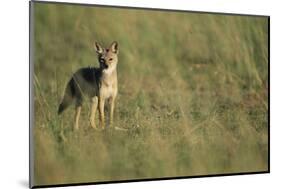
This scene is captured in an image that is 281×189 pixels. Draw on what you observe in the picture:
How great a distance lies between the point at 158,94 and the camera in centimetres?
529

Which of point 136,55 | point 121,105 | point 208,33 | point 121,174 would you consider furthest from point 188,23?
point 121,174

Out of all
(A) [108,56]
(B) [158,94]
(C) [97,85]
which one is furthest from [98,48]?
(B) [158,94]

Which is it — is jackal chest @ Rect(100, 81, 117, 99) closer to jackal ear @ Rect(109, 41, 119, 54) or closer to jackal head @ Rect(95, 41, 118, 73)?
jackal head @ Rect(95, 41, 118, 73)

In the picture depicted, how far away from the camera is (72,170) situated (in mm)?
4969

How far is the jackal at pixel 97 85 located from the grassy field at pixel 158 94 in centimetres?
6

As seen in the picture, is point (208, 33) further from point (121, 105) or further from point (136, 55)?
point (121, 105)

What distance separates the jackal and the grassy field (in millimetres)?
56

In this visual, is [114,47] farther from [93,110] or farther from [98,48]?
[93,110]

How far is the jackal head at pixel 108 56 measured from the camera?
5074 mm

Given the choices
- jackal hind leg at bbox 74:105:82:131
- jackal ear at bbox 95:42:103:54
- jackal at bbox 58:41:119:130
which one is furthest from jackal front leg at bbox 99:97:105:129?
jackal ear at bbox 95:42:103:54

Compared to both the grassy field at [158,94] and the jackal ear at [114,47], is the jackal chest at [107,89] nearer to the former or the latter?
the grassy field at [158,94]

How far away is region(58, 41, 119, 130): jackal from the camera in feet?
16.4

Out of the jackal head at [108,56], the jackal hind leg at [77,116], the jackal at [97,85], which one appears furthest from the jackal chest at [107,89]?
the jackal hind leg at [77,116]

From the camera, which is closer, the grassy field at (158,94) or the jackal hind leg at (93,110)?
the grassy field at (158,94)
